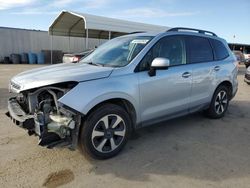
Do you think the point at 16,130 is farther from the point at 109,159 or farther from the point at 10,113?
the point at 109,159

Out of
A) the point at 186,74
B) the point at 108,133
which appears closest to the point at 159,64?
the point at 186,74

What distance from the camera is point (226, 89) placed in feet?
19.6

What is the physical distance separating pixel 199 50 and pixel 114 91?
2.43 meters

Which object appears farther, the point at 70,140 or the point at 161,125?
the point at 161,125

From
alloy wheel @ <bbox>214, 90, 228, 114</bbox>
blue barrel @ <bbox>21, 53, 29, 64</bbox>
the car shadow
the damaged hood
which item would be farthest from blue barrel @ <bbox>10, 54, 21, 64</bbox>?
alloy wheel @ <bbox>214, 90, 228, 114</bbox>

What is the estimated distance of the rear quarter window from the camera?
5715 millimetres

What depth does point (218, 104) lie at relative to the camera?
19.4 ft

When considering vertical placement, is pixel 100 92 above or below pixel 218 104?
above

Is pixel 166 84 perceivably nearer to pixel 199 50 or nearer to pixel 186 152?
pixel 186 152

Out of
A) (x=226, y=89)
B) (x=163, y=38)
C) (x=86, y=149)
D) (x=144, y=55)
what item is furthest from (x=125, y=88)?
(x=226, y=89)

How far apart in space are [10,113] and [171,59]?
2760 mm

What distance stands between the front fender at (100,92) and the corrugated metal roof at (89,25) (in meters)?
15.6

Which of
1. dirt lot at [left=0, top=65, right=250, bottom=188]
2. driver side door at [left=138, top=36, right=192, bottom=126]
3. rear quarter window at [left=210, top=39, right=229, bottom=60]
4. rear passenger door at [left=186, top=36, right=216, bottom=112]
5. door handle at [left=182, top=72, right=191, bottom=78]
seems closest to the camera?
dirt lot at [left=0, top=65, right=250, bottom=188]

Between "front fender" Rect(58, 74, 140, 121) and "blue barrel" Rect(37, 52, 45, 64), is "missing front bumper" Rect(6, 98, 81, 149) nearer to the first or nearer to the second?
"front fender" Rect(58, 74, 140, 121)
